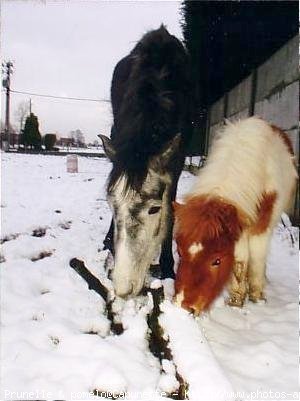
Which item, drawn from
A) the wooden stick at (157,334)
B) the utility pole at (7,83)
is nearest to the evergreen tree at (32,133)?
the utility pole at (7,83)

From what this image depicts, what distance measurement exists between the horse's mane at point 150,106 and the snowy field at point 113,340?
3.58 ft

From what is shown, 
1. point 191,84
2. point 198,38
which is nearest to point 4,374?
point 191,84

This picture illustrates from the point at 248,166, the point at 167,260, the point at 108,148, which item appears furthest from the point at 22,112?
the point at 248,166

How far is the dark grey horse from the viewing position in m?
3.16

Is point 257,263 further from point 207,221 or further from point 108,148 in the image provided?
point 108,148

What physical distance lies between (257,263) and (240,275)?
0.23m

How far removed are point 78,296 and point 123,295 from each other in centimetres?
66

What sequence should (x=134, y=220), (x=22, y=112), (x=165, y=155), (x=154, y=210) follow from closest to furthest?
(x=134, y=220), (x=154, y=210), (x=165, y=155), (x=22, y=112)

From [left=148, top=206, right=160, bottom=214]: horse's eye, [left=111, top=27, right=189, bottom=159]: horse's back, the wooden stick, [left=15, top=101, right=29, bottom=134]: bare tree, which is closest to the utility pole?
[left=15, top=101, right=29, bottom=134]: bare tree

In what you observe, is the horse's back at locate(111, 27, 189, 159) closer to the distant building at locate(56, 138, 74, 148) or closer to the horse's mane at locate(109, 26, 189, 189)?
the horse's mane at locate(109, 26, 189, 189)

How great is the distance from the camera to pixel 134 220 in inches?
125

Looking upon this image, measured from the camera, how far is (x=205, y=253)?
280 cm

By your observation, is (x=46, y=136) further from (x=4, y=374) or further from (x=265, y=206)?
(x=4, y=374)

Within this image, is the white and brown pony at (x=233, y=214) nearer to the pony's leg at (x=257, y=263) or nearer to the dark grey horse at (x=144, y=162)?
the pony's leg at (x=257, y=263)
